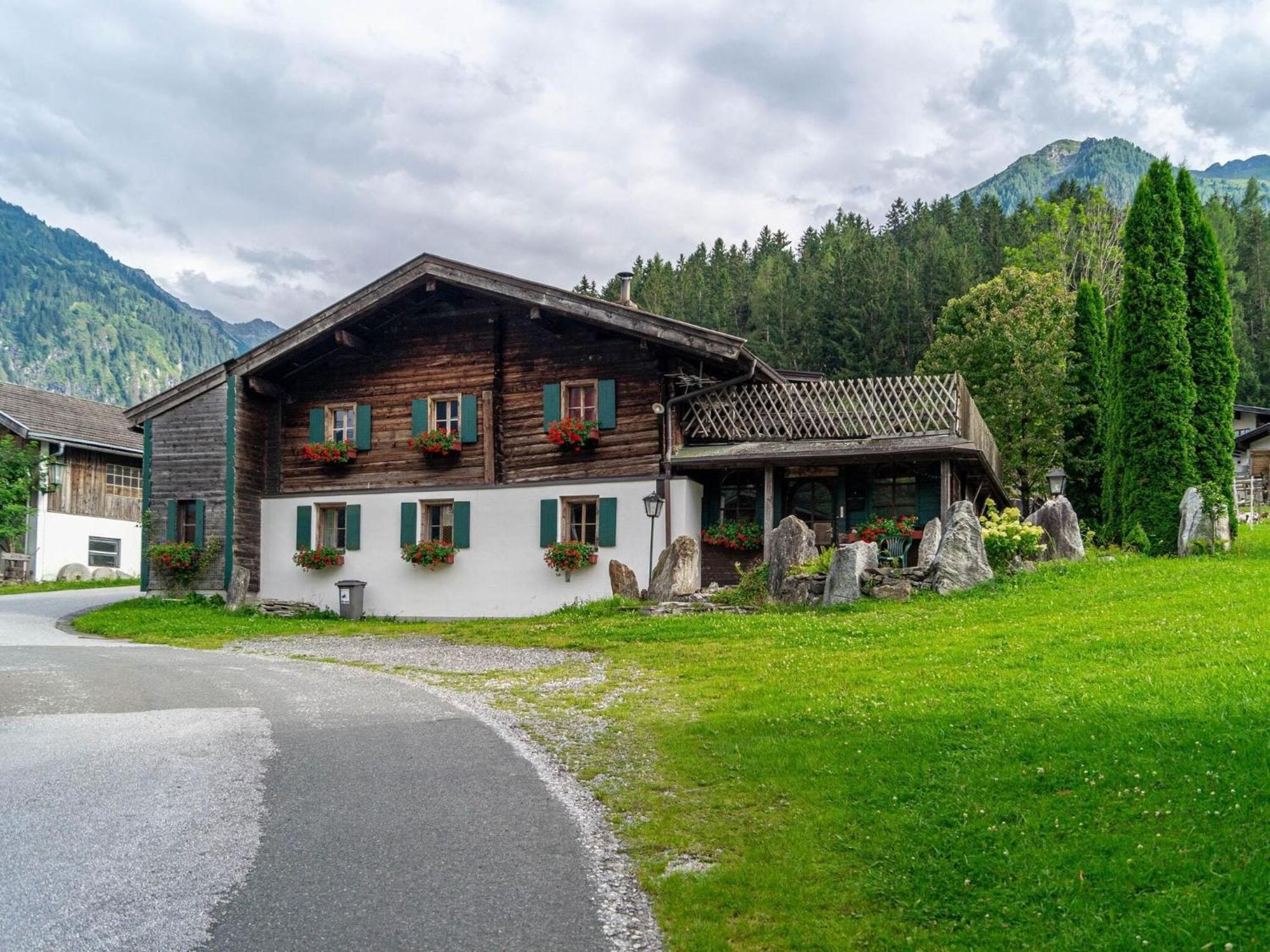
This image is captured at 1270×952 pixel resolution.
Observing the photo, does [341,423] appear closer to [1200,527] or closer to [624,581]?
[624,581]

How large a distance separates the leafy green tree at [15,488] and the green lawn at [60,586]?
164 centimetres

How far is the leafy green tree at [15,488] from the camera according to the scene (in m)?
33.2

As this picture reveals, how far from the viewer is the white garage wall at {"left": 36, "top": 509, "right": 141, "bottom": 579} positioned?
3481cm

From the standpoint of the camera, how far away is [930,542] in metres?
18.0

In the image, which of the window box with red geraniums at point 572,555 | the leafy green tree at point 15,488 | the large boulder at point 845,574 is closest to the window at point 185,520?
the window box with red geraniums at point 572,555

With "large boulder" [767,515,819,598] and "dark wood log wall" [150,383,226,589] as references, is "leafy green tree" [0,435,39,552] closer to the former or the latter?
"dark wood log wall" [150,383,226,589]

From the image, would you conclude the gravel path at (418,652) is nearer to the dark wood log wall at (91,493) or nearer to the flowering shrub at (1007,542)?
the flowering shrub at (1007,542)

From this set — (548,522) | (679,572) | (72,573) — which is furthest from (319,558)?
(72,573)

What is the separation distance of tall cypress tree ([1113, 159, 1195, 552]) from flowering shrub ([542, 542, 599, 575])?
11.1 metres

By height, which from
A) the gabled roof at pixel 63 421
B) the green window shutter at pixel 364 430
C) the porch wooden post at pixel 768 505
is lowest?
the porch wooden post at pixel 768 505

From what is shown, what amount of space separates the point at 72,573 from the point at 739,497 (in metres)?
24.6

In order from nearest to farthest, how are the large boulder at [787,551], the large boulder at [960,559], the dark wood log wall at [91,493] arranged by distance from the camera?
the large boulder at [960,559] → the large boulder at [787,551] → the dark wood log wall at [91,493]

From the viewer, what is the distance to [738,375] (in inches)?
898

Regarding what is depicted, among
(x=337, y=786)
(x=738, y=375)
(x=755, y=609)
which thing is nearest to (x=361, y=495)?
(x=738, y=375)
